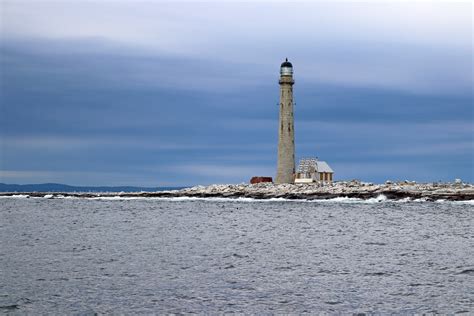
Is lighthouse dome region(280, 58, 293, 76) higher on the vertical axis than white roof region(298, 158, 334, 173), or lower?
higher

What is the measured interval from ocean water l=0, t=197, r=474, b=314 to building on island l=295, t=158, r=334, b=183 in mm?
43312

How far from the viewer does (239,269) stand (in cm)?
2419

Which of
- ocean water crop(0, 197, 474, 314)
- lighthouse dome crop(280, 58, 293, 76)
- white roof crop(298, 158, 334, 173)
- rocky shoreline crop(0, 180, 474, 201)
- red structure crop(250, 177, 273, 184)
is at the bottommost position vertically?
ocean water crop(0, 197, 474, 314)

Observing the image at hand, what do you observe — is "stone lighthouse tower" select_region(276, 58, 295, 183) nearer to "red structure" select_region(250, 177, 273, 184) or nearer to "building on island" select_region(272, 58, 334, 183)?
"building on island" select_region(272, 58, 334, 183)

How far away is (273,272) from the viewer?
77.5 feet

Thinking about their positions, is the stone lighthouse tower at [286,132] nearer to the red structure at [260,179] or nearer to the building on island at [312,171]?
the building on island at [312,171]

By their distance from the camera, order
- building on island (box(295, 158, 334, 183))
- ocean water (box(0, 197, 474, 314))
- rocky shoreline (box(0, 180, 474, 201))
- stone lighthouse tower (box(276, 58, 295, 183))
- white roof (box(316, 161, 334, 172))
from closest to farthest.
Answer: ocean water (box(0, 197, 474, 314)) → rocky shoreline (box(0, 180, 474, 201)) → stone lighthouse tower (box(276, 58, 295, 183)) → building on island (box(295, 158, 334, 183)) → white roof (box(316, 161, 334, 172))

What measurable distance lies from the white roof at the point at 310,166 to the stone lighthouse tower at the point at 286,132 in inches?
109

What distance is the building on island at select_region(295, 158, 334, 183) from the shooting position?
3457 inches

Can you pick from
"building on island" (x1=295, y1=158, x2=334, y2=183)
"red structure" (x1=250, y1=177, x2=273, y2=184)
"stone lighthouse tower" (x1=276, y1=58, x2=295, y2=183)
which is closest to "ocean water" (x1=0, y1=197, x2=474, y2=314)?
"stone lighthouse tower" (x1=276, y1=58, x2=295, y2=183)

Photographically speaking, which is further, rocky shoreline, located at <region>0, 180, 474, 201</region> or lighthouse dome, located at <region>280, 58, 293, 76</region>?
lighthouse dome, located at <region>280, 58, 293, 76</region>

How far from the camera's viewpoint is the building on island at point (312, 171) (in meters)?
87.8

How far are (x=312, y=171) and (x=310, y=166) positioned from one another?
2.32 ft

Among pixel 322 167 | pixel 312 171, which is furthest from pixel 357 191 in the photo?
pixel 322 167
